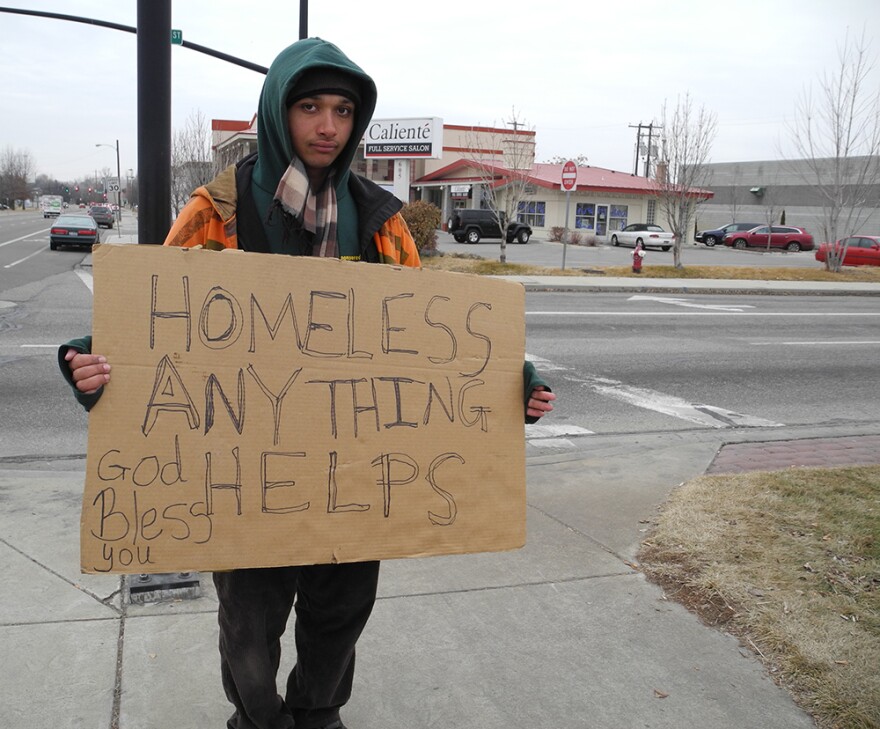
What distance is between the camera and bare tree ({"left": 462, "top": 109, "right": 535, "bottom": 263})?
2970 cm

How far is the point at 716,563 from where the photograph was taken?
3.82 meters

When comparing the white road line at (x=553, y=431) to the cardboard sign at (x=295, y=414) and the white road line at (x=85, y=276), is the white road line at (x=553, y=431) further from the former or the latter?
the white road line at (x=85, y=276)

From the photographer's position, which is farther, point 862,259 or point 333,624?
point 862,259

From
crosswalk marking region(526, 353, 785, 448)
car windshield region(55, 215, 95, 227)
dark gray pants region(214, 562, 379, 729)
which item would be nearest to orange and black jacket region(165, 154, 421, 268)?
dark gray pants region(214, 562, 379, 729)

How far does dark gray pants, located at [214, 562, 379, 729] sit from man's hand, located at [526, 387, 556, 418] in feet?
2.04

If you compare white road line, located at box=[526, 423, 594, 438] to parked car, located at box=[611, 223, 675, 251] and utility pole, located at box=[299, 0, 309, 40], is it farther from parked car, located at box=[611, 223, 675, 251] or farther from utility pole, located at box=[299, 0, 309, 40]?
parked car, located at box=[611, 223, 675, 251]

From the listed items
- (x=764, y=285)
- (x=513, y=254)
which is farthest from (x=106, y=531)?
(x=513, y=254)

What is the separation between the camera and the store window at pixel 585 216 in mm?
47938

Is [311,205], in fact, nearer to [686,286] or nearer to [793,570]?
[793,570]

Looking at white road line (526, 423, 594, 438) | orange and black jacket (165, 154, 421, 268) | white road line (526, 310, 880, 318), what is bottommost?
white road line (526, 423, 594, 438)


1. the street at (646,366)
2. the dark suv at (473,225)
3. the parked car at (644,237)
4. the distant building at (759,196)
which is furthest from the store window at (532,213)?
the street at (646,366)

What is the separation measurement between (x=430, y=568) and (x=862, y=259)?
3610cm

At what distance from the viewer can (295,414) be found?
2.16m

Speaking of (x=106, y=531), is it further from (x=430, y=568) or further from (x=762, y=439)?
(x=762, y=439)
